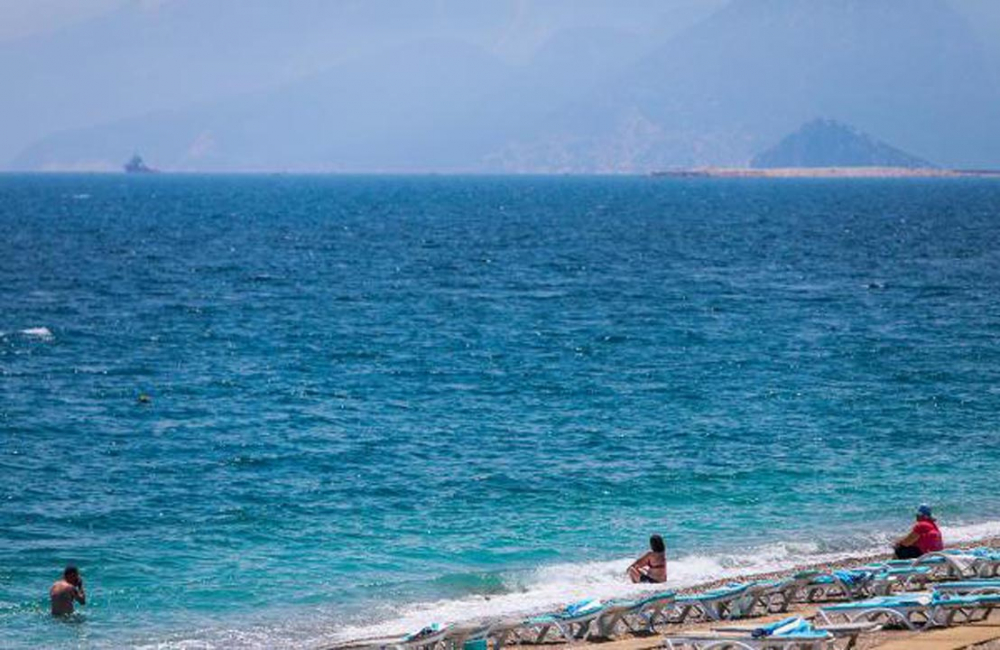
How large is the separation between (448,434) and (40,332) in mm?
26098

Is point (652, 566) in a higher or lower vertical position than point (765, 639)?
lower

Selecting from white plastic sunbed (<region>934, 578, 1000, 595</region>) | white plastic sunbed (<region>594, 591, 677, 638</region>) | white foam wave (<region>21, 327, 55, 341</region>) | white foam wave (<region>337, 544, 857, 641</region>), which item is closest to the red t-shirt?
white foam wave (<region>337, 544, 857, 641</region>)

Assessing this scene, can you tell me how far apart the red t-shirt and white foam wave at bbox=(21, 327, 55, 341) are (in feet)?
134

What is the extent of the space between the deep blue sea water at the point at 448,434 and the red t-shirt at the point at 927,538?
3.17 m

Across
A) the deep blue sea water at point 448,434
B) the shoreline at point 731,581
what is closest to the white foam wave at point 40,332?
the deep blue sea water at point 448,434

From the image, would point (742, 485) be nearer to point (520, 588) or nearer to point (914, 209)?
point (520, 588)

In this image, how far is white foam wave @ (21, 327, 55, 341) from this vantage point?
57800mm

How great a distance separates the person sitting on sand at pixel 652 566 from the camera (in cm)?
2605

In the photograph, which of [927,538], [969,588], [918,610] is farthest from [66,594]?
[927,538]

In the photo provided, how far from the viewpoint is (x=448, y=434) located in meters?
40.0

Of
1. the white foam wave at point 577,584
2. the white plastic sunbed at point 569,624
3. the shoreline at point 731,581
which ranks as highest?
the white plastic sunbed at point 569,624

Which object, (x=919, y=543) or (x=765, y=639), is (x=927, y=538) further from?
(x=765, y=639)

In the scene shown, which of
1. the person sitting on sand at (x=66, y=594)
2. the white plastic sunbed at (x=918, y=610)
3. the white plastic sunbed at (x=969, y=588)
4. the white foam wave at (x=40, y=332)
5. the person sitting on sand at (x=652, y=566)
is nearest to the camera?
the white plastic sunbed at (x=918, y=610)

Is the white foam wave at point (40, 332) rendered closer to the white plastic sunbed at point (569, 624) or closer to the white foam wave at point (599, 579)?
the white foam wave at point (599, 579)
